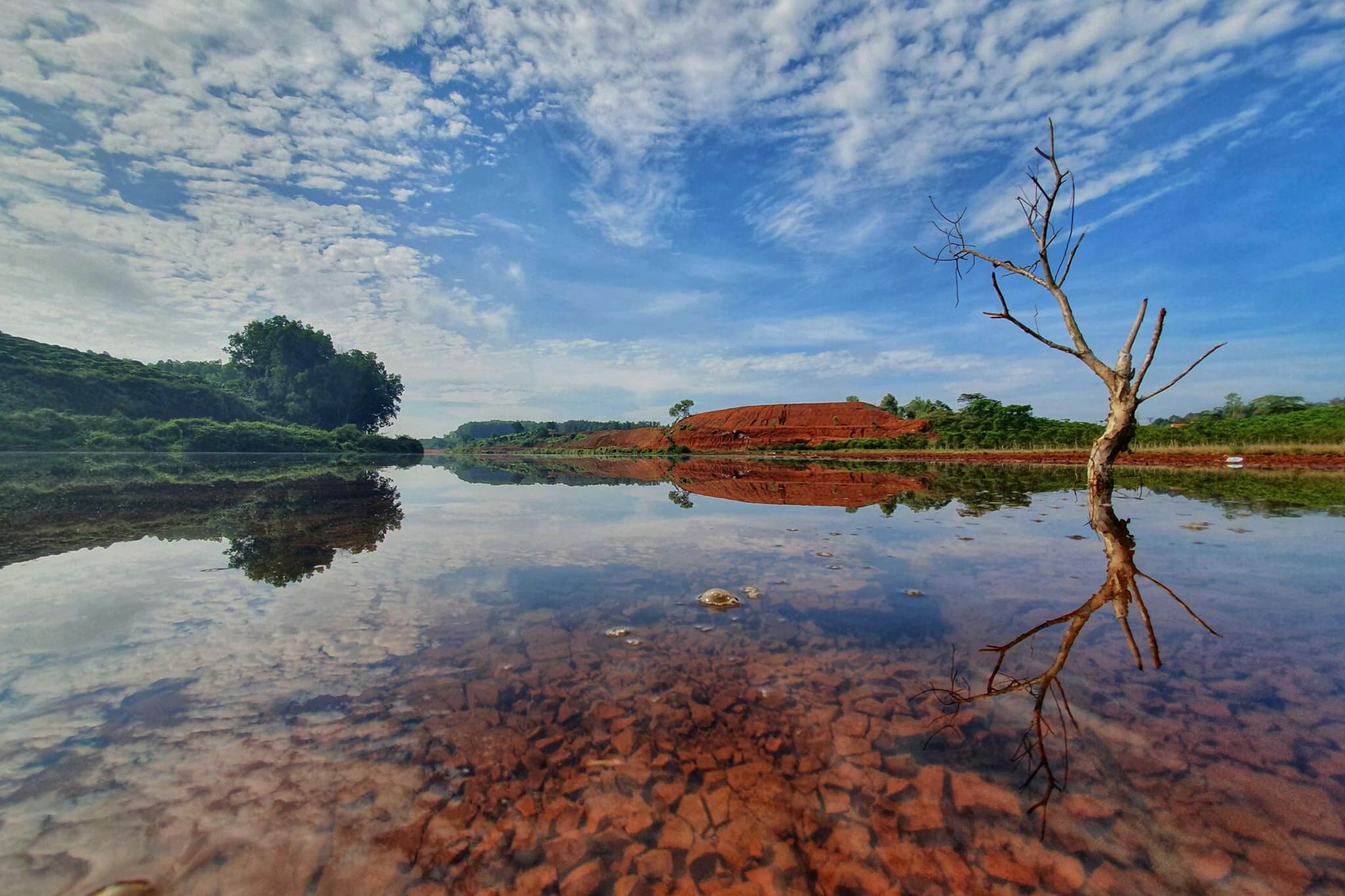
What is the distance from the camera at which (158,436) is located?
4644 centimetres

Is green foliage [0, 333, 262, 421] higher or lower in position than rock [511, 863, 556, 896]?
higher

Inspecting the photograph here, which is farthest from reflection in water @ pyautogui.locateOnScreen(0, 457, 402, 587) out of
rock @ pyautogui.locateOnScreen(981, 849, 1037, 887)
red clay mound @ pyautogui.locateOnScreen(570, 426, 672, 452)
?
red clay mound @ pyautogui.locateOnScreen(570, 426, 672, 452)

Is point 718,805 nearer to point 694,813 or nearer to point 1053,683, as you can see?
point 694,813

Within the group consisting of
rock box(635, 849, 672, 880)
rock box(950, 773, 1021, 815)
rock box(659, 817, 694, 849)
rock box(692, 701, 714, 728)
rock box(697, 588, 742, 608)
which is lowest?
rock box(659, 817, 694, 849)

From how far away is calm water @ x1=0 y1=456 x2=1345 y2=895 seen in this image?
1957mm

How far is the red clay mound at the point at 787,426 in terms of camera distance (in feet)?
233

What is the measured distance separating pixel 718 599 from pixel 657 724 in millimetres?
2235

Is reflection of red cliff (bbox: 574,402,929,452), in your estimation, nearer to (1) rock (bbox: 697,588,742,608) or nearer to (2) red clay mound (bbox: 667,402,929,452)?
(2) red clay mound (bbox: 667,402,929,452)

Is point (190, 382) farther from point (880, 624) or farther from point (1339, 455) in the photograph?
point (1339, 455)

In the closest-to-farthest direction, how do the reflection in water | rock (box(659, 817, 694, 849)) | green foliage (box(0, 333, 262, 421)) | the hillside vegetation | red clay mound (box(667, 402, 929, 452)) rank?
rock (box(659, 817, 694, 849)) → the reflection in water → the hillside vegetation → green foliage (box(0, 333, 262, 421)) → red clay mound (box(667, 402, 929, 452))

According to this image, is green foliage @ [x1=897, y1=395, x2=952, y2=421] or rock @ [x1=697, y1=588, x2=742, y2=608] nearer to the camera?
rock @ [x1=697, y1=588, x2=742, y2=608]

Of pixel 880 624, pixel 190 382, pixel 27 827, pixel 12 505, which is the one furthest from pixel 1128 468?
pixel 190 382

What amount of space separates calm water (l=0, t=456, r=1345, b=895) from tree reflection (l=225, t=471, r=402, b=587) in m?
0.15

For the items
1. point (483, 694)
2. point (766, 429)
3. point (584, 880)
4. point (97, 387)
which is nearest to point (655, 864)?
point (584, 880)
